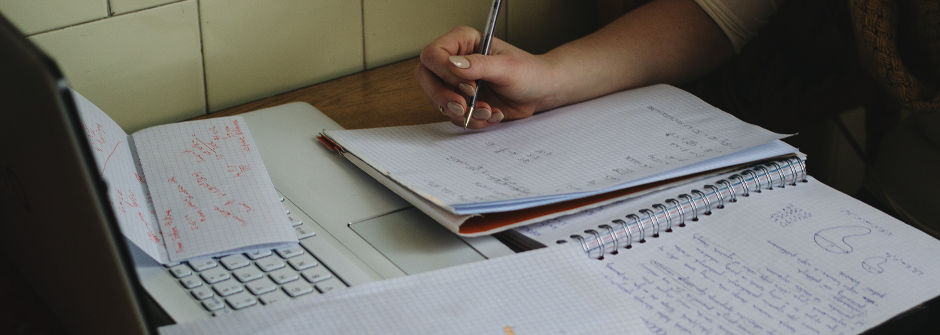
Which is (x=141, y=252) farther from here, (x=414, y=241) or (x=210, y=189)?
(x=414, y=241)

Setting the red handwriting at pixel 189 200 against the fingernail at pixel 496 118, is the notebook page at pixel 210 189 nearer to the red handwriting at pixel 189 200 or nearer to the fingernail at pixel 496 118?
the red handwriting at pixel 189 200

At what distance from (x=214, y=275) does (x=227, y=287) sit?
0.02m

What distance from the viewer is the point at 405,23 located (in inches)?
45.2

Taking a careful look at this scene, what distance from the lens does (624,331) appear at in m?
0.57

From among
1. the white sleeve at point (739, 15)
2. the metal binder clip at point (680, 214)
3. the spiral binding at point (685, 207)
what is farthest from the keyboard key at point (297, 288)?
the white sleeve at point (739, 15)

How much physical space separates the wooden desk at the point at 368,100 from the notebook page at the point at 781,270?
400 mm

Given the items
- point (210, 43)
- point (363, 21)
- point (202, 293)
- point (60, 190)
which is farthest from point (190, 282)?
point (363, 21)

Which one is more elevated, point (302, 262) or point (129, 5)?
point (129, 5)

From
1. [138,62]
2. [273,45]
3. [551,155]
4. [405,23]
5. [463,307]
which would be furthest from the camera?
[405,23]

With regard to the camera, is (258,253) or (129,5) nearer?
(258,253)

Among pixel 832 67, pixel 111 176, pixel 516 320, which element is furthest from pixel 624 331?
pixel 832 67

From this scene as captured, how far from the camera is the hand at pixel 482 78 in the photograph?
2.77ft

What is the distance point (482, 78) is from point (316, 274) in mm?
317

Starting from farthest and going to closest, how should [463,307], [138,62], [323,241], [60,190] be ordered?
[138,62], [323,241], [463,307], [60,190]
